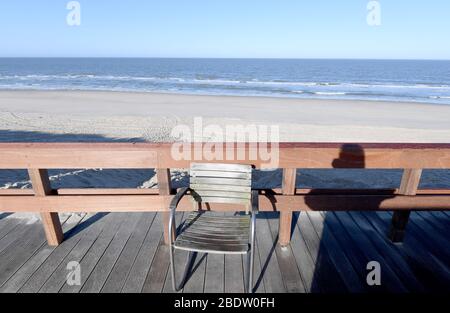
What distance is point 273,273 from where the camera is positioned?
2.12 metres

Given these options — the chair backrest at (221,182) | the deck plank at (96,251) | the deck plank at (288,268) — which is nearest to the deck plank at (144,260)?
the deck plank at (96,251)

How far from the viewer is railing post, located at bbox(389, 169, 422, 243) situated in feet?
7.22

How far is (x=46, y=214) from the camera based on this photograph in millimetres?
2314

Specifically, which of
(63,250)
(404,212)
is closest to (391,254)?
(404,212)

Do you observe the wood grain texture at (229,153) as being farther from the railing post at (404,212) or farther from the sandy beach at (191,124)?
the sandy beach at (191,124)

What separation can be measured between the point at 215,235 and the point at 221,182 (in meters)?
0.40

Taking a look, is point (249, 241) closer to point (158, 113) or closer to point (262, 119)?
point (262, 119)

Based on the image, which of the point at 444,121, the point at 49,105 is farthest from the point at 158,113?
the point at 444,121

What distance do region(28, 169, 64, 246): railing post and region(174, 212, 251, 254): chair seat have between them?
3.90 ft

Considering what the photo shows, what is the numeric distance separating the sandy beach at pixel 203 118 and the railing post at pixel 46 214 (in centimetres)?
589

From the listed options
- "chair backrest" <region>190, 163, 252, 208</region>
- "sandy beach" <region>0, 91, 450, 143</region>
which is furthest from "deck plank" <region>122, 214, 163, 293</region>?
"sandy beach" <region>0, 91, 450, 143</region>

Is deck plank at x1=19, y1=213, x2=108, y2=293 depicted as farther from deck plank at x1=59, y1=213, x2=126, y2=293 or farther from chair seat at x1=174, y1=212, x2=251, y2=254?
chair seat at x1=174, y1=212, x2=251, y2=254

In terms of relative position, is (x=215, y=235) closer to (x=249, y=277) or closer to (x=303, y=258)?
(x=249, y=277)

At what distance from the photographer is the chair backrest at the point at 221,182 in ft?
6.87
